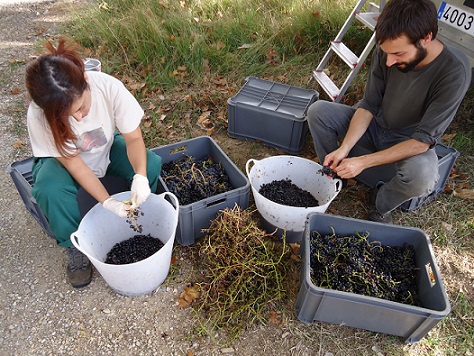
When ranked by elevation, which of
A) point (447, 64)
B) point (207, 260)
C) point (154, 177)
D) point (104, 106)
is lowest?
point (207, 260)

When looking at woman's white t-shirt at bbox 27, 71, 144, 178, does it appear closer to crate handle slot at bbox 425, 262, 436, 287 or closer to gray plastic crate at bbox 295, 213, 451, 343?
gray plastic crate at bbox 295, 213, 451, 343

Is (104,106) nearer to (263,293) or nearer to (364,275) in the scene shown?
(263,293)

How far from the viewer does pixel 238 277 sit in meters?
1.91

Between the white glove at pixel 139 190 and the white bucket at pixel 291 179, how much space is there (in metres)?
0.64

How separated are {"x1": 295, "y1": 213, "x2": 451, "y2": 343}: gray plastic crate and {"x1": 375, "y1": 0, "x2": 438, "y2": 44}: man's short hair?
1.02 metres

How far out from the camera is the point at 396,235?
200cm

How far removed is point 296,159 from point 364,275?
94 cm

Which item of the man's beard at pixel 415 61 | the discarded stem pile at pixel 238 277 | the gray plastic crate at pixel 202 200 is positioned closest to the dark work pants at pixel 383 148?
the man's beard at pixel 415 61

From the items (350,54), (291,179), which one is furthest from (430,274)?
(350,54)

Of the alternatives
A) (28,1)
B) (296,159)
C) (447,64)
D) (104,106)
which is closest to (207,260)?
(296,159)

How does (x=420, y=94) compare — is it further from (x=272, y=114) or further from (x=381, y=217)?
(x=272, y=114)

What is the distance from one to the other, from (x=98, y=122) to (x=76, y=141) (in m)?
0.16

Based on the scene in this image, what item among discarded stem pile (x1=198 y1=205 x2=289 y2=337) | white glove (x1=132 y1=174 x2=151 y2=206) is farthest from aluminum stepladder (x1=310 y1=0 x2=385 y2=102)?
white glove (x1=132 y1=174 x2=151 y2=206)

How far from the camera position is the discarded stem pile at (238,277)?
191 cm
